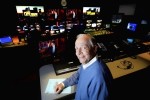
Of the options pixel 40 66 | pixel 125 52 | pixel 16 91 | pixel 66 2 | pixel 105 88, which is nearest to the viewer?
pixel 105 88

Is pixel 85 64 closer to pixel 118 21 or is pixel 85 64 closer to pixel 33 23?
pixel 33 23

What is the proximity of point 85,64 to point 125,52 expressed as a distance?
1562 millimetres

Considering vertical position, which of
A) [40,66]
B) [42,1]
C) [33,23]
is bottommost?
[40,66]

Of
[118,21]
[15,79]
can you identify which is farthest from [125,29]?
[15,79]

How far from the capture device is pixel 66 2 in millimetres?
6578

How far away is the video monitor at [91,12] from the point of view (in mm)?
7009

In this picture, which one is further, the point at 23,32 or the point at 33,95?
the point at 23,32

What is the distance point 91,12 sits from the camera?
7.15 metres

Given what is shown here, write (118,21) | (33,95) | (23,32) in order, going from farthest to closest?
(118,21) < (23,32) < (33,95)

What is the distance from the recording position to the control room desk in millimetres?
1648

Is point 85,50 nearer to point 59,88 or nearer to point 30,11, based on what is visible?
point 59,88

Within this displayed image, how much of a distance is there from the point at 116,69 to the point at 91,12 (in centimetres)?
549

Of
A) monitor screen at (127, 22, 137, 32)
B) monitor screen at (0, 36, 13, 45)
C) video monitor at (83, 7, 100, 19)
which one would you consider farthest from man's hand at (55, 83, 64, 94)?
video monitor at (83, 7, 100, 19)

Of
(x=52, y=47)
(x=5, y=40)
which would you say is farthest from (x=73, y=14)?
(x=52, y=47)
